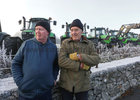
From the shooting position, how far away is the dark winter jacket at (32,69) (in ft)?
5.35

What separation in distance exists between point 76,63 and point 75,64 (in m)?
0.02

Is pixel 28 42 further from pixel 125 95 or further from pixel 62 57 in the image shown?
pixel 125 95

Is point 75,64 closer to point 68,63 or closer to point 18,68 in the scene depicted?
point 68,63

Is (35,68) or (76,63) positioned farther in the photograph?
(76,63)

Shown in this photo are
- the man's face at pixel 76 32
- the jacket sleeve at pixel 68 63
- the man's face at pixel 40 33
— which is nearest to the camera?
the man's face at pixel 40 33

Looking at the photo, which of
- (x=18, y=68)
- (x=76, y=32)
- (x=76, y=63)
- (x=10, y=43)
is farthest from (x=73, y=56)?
(x=10, y=43)

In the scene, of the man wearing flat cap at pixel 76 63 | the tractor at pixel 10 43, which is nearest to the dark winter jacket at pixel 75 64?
the man wearing flat cap at pixel 76 63

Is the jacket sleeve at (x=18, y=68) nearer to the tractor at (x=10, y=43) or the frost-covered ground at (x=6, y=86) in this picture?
the frost-covered ground at (x=6, y=86)

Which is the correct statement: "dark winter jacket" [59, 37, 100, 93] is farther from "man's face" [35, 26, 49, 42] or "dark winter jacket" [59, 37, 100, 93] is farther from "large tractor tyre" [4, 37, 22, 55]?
"large tractor tyre" [4, 37, 22, 55]

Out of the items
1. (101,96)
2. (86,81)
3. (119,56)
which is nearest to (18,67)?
(86,81)

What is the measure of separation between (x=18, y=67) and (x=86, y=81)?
3.12ft

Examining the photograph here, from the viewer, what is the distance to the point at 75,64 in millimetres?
1881

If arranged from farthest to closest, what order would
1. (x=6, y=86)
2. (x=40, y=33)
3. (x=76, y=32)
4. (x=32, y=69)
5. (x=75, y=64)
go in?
(x=6, y=86) < (x=76, y=32) < (x=75, y=64) < (x=40, y=33) < (x=32, y=69)

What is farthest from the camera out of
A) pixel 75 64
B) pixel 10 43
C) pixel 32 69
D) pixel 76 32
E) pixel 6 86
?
pixel 10 43
